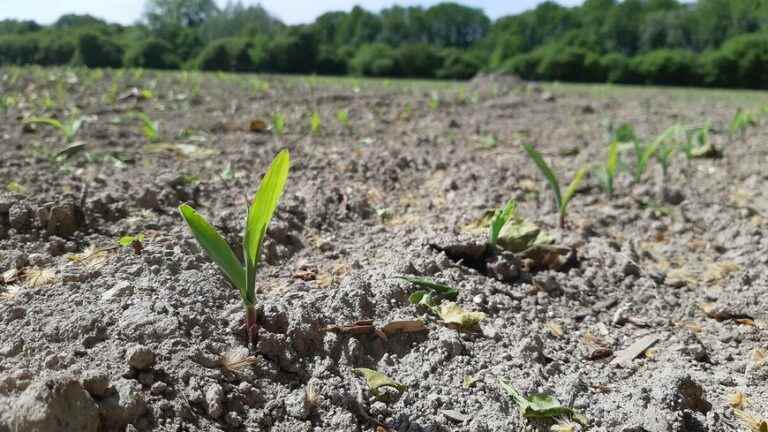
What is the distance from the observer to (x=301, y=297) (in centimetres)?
152

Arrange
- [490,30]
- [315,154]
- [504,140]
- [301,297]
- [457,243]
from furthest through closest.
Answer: [490,30] → [504,140] → [315,154] → [457,243] → [301,297]

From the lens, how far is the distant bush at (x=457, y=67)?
1509 centimetres

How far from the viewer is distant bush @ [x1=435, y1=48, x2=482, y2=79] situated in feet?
49.5

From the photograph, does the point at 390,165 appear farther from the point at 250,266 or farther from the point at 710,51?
the point at 710,51

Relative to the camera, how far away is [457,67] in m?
15.5

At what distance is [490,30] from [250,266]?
70.8 feet

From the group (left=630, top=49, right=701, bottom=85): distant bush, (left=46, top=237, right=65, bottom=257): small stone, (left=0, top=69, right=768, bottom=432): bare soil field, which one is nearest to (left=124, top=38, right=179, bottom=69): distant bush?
(left=0, top=69, right=768, bottom=432): bare soil field

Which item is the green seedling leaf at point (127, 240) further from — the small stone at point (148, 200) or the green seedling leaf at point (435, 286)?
the green seedling leaf at point (435, 286)

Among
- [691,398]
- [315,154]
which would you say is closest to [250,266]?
[691,398]

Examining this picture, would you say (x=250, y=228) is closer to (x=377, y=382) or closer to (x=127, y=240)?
(x=377, y=382)

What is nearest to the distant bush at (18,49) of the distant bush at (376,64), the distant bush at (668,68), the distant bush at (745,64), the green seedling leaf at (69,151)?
the distant bush at (376,64)

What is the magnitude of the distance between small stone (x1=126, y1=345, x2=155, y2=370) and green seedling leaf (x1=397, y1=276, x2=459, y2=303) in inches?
25.0

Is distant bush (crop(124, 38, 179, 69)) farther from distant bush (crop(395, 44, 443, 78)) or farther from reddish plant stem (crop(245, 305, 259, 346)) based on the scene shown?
reddish plant stem (crop(245, 305, 259, 346))

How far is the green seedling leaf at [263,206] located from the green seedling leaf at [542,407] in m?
0.57
